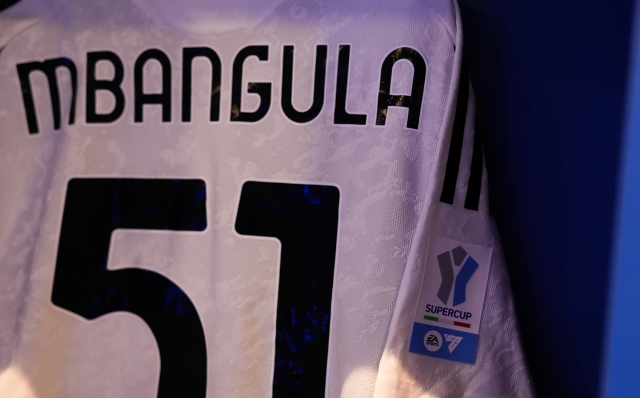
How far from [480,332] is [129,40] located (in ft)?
1.67

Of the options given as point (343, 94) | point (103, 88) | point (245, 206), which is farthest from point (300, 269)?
point (103, 88)

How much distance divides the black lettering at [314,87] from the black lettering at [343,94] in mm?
17

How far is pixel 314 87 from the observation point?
62 centimetres

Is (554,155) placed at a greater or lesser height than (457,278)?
greater

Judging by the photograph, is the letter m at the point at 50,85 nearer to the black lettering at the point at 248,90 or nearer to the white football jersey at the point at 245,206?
the white football jersey at the point at 245,206

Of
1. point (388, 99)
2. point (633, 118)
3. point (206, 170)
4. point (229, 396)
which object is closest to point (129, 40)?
point (206, 170)

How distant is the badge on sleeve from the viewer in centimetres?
60

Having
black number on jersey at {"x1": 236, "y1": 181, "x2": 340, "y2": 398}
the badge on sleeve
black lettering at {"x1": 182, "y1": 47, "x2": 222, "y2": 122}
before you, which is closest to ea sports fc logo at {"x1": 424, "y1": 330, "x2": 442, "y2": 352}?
the badge on sleeve

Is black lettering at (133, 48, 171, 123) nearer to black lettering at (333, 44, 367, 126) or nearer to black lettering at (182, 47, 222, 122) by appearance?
black lettering at (182, 47, 222, 122)

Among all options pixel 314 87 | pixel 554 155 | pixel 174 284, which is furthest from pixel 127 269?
pixel 554 155

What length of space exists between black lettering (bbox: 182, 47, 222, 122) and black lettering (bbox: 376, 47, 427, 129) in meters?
0.18

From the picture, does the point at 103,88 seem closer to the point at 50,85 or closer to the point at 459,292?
the point at 50,85

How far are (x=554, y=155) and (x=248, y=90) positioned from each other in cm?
36

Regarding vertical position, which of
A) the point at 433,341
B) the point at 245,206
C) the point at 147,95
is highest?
the point at 147,95
